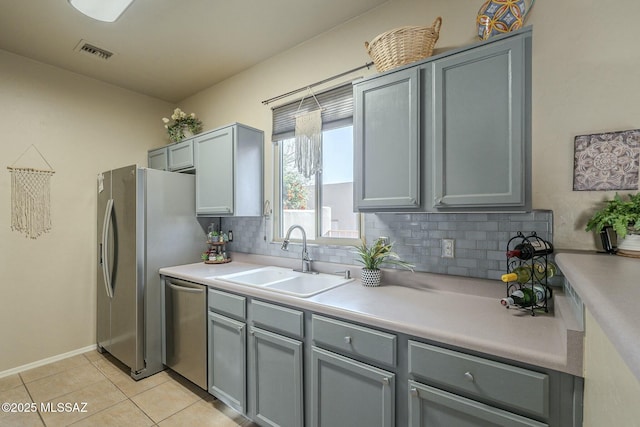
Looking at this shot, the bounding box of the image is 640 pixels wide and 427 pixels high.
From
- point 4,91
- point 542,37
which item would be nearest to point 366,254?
point 542,37

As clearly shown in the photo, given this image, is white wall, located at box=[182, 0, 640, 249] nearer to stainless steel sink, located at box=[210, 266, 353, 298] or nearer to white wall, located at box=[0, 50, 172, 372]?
stainless steel sink, located at box=[210, 266, 353, 298]

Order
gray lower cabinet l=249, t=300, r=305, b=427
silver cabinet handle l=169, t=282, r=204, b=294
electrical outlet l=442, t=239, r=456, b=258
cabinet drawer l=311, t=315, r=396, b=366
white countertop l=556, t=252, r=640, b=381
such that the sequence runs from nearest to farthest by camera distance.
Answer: white countertop l=556, t=252, r=640, b=381 < cabinet drawer l=311, t=315, r=396, b=366 < gray lower cabinet l=249, t=300, r=305, b=427 < electrical outlet l=442, t=239, r=456, b=258 < silver cabinet handle l=169, t=282, r=204, b=294

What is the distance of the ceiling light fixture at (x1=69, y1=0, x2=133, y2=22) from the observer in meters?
1.83

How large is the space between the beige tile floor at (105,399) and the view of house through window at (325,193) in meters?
1.43

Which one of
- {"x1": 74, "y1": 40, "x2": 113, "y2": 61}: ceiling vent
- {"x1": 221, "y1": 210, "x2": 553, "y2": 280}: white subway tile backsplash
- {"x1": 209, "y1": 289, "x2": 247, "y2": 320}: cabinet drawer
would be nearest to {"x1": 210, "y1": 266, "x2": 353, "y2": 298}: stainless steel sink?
{"x1": 209, "y1": 289, "x2": 247, "y2": 320}: cabinet drawer

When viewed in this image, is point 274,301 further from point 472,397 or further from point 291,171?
point 291,171

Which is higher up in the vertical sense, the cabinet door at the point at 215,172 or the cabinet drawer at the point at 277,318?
the cabinet door at the point at 215,172

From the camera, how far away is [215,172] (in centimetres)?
268

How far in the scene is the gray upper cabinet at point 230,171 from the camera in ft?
8.39

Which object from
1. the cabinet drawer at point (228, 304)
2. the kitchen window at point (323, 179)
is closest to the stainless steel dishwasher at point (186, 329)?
the cabinet drawer at point (228, 304)

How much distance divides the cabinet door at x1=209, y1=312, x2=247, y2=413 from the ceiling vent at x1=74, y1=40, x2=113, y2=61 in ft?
8.01

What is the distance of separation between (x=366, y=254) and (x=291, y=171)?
3.89 ft

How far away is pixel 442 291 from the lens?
1.72 m

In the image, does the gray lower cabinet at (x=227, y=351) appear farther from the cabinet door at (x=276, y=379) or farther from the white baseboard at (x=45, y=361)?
the white baseboard at (x=45, y=361)
